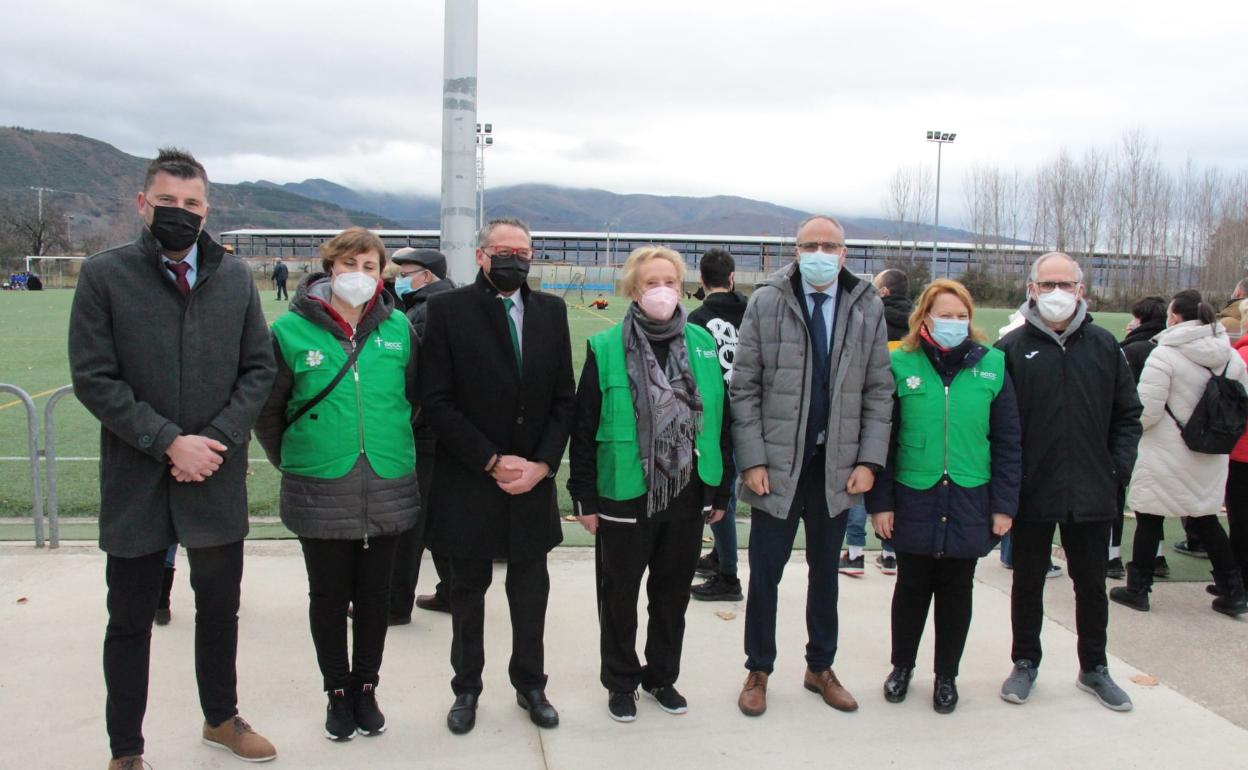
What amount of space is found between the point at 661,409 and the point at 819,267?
0.99 m

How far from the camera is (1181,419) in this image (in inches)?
216

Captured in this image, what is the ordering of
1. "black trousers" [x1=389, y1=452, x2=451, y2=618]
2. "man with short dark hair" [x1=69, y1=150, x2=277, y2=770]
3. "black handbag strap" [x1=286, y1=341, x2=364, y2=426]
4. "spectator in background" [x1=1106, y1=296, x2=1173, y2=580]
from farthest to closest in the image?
1. "spectator in background" [x1=1106, y1=296, x2=1173, y2=580]
2. "black trousers" [x1=389, y1=452, x2=451, y2=618]
3. "black handbag strap" [x1=286, y1=341, x2=364, y2=426]
4. "man with short dark hair" [x1=69, y1=150, x2=277, y2=770]

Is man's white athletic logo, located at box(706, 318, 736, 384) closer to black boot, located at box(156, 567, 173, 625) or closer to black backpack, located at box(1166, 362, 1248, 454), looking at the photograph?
black backpack, located at box(1166, 362, 1248, 454)

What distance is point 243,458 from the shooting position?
3.35 meters

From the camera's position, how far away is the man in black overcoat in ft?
11.7

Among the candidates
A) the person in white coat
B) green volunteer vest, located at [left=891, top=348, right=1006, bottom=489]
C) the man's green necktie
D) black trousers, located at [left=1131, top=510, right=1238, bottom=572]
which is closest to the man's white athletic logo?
green volunteer vest, located at [left=891, top=348, right=1006, bottom=489]

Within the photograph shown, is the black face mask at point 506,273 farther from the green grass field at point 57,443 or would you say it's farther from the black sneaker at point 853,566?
the green grass field at point 57,443

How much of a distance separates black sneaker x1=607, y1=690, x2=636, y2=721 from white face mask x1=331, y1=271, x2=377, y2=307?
1.99m

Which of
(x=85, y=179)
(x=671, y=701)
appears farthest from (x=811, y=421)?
(x=85, y=179)

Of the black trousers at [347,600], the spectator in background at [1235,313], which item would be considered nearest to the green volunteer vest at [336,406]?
the black trousers at [347,600]

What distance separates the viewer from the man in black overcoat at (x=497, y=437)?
11.7 ft

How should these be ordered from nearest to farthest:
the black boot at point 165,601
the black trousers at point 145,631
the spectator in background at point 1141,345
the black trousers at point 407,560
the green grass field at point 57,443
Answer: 1. the black trousers at point 145,631
2. the black boot at point 165,601
3. the black trousers at point 407,560
4. the spectator in background at point 1141,345
5. the green grass field at point 57,443

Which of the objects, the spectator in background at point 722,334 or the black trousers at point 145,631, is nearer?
the black trousers at point 145,631

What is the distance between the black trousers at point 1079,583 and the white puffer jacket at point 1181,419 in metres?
1.59
